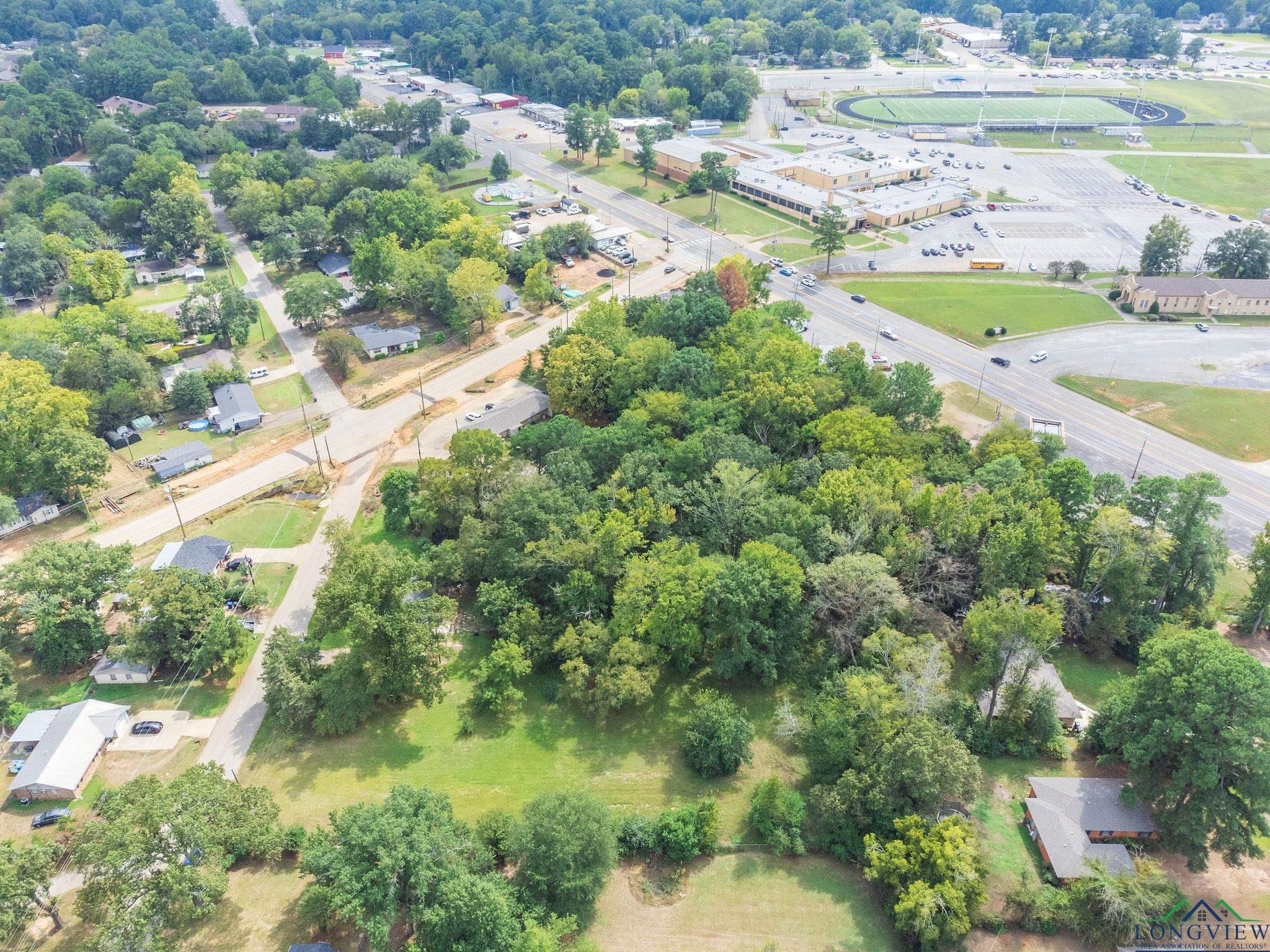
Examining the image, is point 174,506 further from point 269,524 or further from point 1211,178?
point 1211,178

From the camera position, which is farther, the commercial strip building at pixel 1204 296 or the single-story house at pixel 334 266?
the single-story house at pixel 334 266

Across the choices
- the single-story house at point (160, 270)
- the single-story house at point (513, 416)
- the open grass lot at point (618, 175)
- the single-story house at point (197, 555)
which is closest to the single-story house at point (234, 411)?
the single-story house at point (197, 555)

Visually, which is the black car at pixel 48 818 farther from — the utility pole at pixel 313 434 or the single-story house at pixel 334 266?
the single-story house at pixel 334 266

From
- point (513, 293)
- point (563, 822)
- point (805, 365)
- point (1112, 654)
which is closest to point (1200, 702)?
point (1112, 654)

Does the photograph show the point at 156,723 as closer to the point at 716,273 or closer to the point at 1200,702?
the point at 1200,702

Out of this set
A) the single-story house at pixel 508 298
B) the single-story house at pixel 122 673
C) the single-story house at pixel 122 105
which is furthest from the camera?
the single-story house at pixel 122 105

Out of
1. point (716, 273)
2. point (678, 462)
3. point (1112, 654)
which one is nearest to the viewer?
point (1112, 654)
